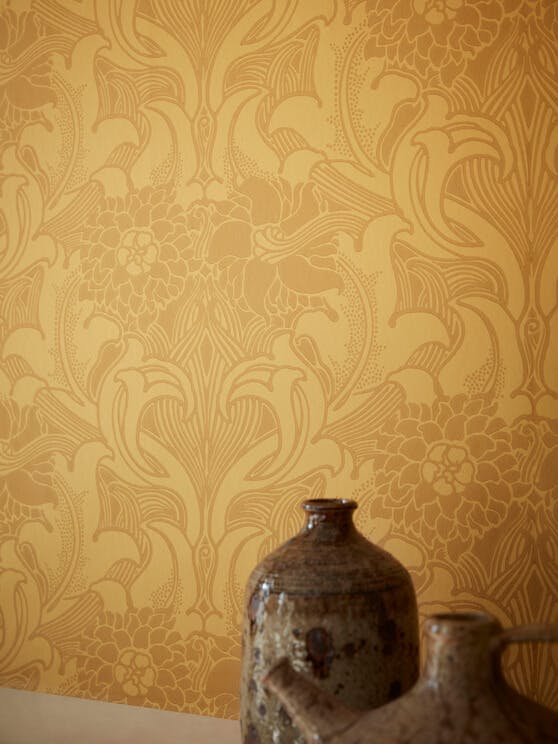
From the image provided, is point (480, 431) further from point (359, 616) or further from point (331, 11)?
point (331, 11)

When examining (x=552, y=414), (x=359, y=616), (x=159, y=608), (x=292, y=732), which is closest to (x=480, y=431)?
(x=552, y=414)

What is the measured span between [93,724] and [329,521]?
700 millimetres

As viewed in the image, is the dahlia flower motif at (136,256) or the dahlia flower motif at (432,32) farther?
the dahlia flower motif at (136,256)

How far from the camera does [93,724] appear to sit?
148cm

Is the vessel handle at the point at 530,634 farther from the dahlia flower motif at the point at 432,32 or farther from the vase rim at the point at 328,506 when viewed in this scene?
the dahlia flower motif at the point at 432,32

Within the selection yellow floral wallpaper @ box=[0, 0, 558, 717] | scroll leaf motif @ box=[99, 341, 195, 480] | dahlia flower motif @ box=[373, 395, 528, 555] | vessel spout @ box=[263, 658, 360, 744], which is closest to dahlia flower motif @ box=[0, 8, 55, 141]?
yellow floral wallpaper @ box=[0, 0, 558, 717]

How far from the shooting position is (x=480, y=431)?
51.0 inches

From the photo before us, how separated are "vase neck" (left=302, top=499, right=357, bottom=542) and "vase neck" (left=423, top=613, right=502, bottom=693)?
1.03ft

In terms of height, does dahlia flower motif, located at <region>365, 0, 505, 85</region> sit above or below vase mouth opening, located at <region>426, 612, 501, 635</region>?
above

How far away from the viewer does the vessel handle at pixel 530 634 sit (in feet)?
2.52

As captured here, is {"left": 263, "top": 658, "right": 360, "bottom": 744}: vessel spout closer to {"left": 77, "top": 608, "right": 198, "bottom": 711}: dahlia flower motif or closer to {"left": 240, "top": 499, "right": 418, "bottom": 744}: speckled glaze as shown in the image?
{"left": 240, "top": 499, "right": 418, "bottom": 744}: speckled glaze

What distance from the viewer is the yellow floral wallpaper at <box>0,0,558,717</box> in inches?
50.8

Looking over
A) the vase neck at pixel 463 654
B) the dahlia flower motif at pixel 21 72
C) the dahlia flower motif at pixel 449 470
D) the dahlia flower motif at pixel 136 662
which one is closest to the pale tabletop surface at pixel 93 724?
the dahlia flower motif at pixel 136 662

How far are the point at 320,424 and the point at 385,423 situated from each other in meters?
0.11
